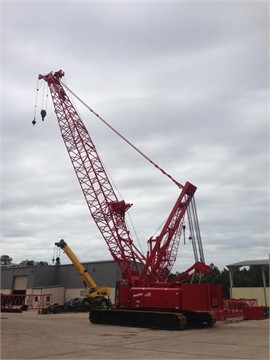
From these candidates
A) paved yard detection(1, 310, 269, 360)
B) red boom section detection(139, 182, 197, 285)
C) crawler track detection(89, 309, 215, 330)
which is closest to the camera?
paved yard detection(1, 310, 269, 360)

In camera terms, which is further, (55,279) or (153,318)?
(55,279)

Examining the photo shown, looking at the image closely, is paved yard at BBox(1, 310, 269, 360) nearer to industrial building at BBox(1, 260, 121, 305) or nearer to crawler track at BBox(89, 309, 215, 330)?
crawler track at BBox(89, 309, 215, 330)

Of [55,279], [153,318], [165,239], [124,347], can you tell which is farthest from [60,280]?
[124,347]

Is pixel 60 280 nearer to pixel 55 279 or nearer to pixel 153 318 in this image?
pixel 55 279

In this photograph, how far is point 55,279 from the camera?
5047cm

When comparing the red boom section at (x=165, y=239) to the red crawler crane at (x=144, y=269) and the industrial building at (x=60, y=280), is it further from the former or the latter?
the industrial building at (x=60, y=280)

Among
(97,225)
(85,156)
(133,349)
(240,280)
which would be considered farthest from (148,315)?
Answer: (240,280)

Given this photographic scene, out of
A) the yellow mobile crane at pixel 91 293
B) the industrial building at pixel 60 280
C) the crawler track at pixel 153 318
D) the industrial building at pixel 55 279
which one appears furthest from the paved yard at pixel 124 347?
the industrial building at pixel 55 279

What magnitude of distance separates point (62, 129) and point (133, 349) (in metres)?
23.3

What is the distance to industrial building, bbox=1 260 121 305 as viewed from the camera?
146 feet

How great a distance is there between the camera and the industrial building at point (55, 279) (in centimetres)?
4450

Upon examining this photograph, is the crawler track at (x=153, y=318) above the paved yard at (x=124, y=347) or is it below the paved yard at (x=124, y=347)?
above

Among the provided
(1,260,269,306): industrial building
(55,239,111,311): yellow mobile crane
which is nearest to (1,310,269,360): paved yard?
(55,239,111,311): yellow mobile crane

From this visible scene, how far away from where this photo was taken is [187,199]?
29.9m
